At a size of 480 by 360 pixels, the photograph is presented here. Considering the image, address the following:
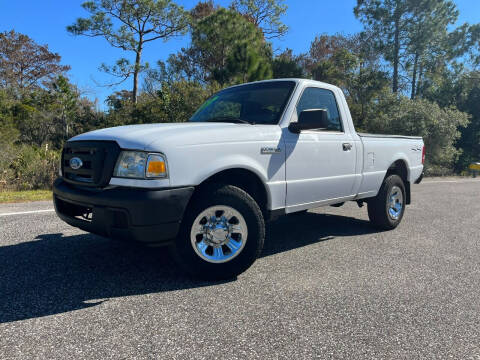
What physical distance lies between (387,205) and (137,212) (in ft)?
12.1

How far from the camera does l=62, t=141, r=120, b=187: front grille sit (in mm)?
2734

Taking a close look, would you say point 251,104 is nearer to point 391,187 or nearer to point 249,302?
point 249,302

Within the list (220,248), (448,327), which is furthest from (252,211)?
(448,327)

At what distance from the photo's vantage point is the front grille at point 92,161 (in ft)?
8.97

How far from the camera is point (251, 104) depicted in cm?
398

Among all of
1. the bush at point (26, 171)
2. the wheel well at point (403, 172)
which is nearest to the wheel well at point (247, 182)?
the wheel well at point (403, 172)

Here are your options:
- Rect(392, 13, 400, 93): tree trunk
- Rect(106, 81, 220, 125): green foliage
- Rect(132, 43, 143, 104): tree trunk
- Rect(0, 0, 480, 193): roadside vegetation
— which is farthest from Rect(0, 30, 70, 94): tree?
Rect(392, 13, 400, 93): tree trunk

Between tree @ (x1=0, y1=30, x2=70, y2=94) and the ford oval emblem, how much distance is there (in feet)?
96.7

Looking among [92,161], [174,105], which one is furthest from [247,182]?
[174,105]

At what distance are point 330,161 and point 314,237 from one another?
114 cm

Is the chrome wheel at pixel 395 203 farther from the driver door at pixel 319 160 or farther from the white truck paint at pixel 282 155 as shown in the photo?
the driver door at pixel 319 160

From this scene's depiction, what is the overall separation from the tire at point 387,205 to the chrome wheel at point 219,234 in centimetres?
263

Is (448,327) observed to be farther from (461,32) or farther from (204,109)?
(461,32)

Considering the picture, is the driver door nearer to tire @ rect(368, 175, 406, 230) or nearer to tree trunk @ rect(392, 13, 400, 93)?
tire @ rect(368, 175, 406, 230)
